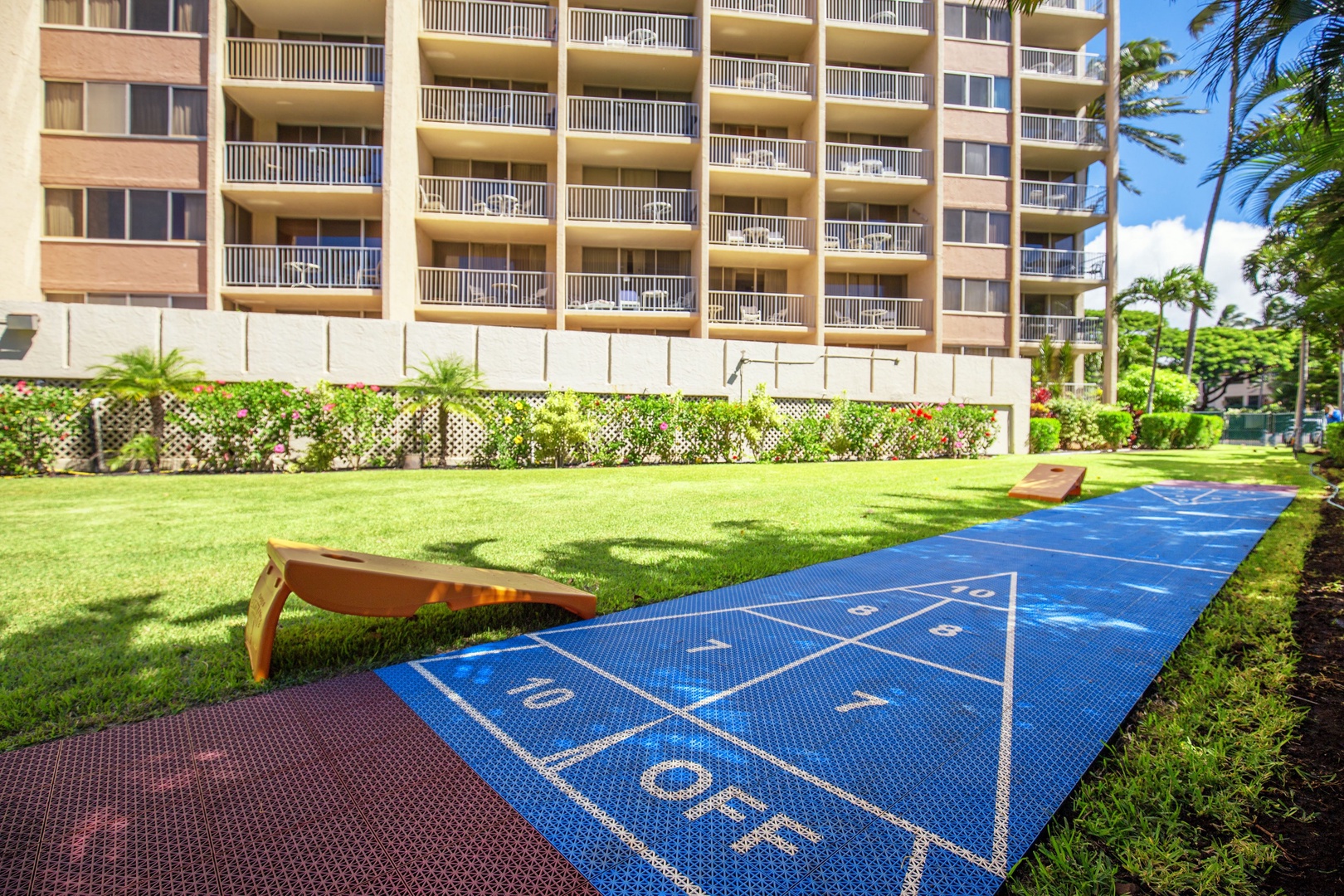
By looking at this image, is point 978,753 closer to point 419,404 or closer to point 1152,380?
point 419,404

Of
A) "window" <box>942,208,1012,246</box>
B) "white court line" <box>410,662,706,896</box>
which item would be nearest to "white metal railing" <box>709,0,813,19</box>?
"window" <box>942,208,1012,246</box>

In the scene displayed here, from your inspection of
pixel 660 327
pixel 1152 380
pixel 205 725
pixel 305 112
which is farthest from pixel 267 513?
pixel 1152 380

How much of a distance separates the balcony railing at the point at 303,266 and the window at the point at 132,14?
20.0 feet

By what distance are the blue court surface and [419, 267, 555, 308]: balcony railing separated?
56.6 ft

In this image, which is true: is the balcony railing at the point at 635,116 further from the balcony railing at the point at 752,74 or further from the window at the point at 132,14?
the window at the point at 132,14

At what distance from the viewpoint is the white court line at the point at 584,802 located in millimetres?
1803

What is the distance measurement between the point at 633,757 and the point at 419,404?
11.9 meters

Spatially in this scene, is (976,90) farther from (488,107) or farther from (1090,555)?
(1090,555)

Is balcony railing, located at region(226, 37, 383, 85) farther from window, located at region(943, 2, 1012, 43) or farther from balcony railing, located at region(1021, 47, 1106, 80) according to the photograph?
balcony railing, located at region(1021, 47, 1106, 80)

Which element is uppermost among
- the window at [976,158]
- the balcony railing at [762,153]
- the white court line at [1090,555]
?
the window at [976,158]

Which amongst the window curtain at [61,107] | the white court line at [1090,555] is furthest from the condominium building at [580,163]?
the white court line at [1090,555]

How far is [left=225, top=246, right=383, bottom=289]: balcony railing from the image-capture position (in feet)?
61.1

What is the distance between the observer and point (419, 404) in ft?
43.0

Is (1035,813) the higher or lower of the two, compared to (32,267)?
lower
